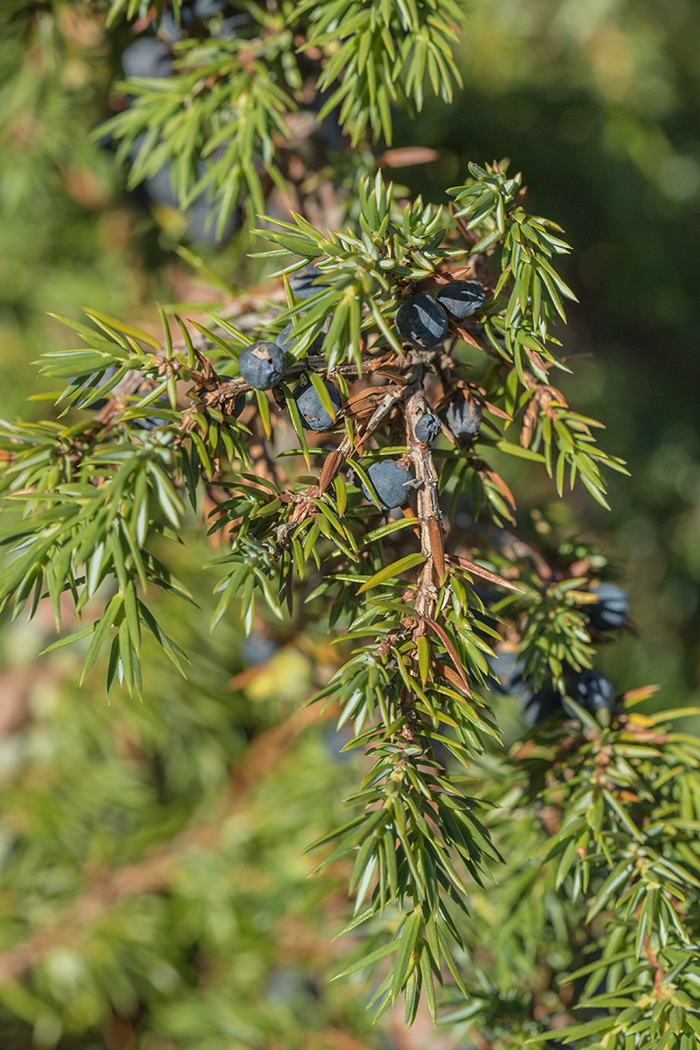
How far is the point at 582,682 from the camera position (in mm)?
435

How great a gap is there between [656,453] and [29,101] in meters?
0.89

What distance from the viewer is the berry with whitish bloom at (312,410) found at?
323 mm

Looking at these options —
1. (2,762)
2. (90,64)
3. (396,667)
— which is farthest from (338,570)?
(2,762)

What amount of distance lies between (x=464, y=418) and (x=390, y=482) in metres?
0.07

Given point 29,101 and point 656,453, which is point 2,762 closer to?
point 29,101

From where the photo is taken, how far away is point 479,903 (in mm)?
556

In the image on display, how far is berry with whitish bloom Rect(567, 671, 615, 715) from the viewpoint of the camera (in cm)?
43

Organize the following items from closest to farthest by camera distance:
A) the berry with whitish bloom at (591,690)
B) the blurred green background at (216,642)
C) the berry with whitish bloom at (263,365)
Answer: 1. the berry with whitish bloom at (263,365)
2. the berry with whitish bloom at (591,690)
3. the blurred green background at (216,642)

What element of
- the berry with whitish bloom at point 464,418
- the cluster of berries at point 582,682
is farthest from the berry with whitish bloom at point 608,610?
the berry with whitish bloom at point 464,418

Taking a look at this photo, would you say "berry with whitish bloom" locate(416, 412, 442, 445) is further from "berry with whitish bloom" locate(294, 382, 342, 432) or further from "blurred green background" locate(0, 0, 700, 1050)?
"blurred green background" locate(0, 0, 700, 1050)

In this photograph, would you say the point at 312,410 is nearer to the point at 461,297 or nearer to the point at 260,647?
the point at 461,297

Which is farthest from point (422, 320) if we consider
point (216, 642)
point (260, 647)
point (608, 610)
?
point (216, 642)

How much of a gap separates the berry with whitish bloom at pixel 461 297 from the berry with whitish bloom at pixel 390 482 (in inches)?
3.0

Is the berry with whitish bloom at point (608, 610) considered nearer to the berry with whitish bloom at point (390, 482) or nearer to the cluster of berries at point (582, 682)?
the cluster of berries at point (582, 682)
